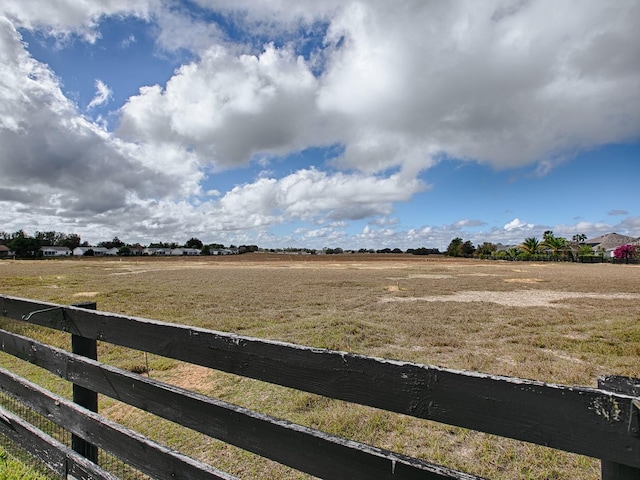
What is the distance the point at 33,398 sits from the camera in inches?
135

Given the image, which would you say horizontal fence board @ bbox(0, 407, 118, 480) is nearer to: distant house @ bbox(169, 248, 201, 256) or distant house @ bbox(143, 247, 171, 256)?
distant house @ bbox(169, 248, 201, 256)

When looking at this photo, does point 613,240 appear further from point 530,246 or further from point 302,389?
point 302,389

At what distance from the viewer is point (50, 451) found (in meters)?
3.08

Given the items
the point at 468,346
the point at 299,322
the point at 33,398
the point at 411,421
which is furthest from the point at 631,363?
the point at 33,398

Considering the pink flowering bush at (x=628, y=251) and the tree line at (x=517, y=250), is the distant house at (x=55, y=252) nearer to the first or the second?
the tree line at (x=517, y=250)

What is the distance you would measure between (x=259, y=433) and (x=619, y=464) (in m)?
1.63

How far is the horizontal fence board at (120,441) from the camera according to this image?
7.50 ft

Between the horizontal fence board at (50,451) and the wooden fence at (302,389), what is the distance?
0.01 metres

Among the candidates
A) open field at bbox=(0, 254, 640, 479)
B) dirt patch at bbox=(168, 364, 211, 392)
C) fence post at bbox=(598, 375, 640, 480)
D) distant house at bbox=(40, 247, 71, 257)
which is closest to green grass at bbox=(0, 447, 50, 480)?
open field at bbox=(0, 254, 640, 479)

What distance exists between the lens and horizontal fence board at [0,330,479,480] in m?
1.67

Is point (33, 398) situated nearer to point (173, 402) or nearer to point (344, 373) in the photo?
point (173, 402)

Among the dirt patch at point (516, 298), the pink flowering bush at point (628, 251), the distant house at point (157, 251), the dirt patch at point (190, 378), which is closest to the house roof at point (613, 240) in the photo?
the pink flowering bush at point (628, 251)

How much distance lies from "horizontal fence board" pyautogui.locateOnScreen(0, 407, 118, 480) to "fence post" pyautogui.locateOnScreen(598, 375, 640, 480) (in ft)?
9.77

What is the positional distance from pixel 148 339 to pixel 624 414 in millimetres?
2702
